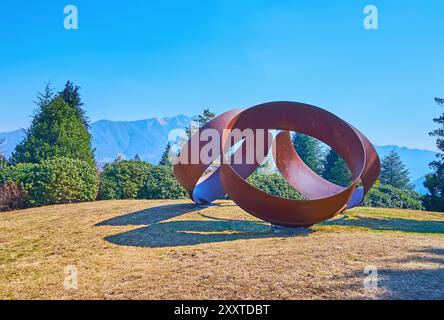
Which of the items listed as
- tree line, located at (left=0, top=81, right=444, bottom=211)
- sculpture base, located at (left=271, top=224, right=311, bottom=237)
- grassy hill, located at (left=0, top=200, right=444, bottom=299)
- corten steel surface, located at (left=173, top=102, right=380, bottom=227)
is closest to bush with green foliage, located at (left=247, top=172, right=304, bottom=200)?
tree line, located at (left=0, top=81, right=444, bottom=211)

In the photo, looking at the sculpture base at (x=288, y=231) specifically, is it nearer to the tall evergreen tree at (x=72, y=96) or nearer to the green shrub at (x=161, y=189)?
the green shrub at (x=161, y=189)

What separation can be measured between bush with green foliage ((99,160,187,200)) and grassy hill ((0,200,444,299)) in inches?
250

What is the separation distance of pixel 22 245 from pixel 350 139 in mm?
9727

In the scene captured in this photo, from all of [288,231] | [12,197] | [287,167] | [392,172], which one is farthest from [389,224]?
[392,172]

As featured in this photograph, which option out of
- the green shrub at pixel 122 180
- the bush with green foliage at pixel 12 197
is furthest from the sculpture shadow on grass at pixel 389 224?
the bush with green foliage at pixel 12 197

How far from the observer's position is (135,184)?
18.3m

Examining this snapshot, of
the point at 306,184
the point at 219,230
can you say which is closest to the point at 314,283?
the point at 219,230

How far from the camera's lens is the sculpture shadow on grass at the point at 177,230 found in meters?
8.54

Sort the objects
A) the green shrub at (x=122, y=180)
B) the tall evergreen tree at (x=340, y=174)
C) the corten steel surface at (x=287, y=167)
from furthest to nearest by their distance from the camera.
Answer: the tall evergreen tree at (x=340, y=174), the green shrub at (x=122, y=180), the corten steel surface at (x=287, y=167)

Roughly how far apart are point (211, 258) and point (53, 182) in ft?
37.4

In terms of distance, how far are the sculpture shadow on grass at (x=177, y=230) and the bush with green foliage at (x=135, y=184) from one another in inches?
244

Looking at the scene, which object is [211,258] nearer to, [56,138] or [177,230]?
[177,230]

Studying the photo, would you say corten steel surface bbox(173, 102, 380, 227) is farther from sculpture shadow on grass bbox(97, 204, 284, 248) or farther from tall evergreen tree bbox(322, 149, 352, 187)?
tall evergreen tree bbox(322, 149, 352, 187)

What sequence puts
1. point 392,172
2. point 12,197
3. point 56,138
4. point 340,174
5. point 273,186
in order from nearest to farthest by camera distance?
point 12,197, point 273,186, point 56,138, point 340,174, point 392,172
